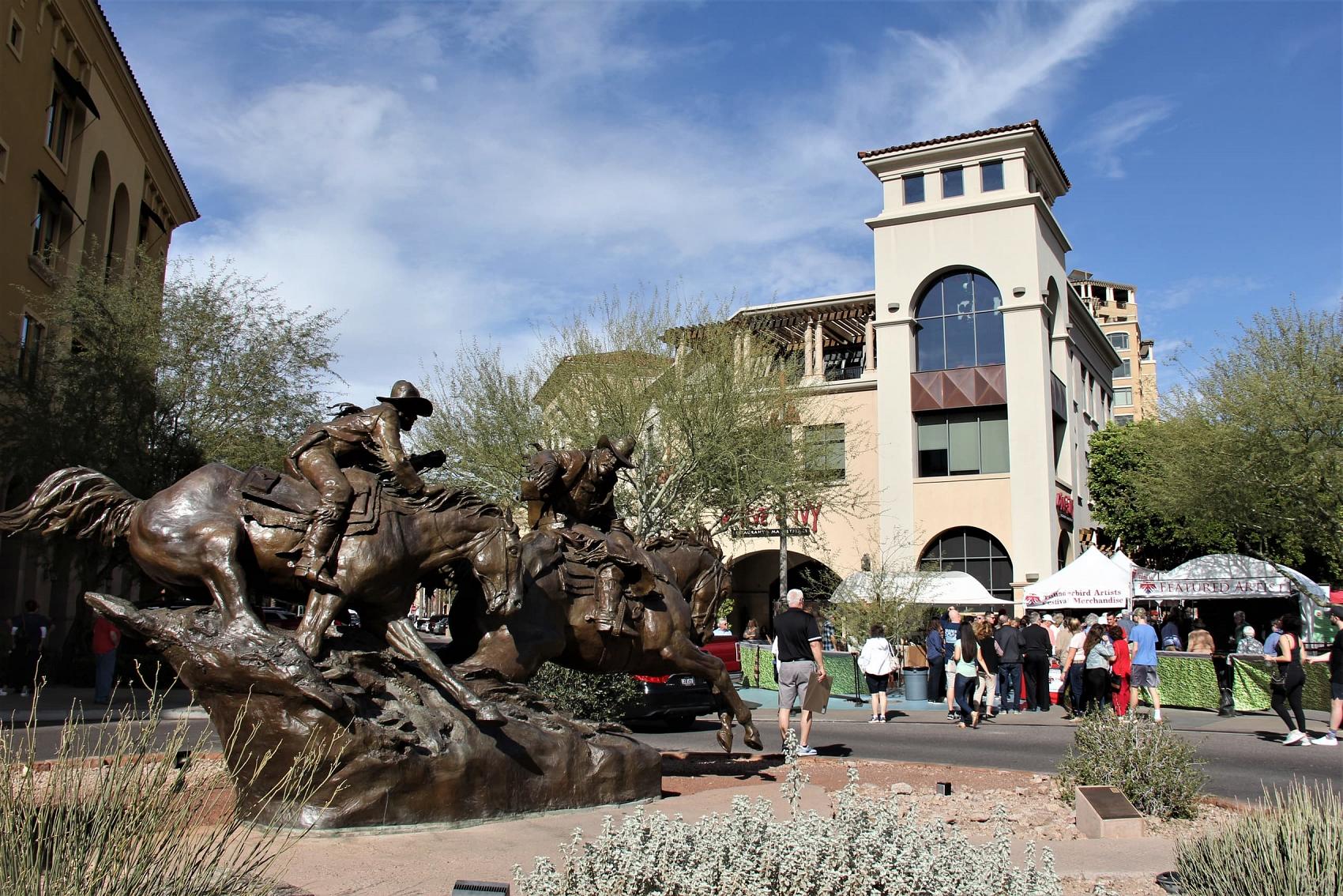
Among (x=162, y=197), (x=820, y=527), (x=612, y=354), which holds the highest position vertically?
(x=162, y=197)

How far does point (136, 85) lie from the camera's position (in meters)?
31.8

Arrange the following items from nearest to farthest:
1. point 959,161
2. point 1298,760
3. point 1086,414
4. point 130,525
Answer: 1. point 130,525
2. point 1298,760
3. point 959,161
4. point 1086,414

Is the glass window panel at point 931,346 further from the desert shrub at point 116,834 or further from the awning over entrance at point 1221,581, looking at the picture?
the desert shrub at point 116,834

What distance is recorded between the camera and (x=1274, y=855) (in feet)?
14.7

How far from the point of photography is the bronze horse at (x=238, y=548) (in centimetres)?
636

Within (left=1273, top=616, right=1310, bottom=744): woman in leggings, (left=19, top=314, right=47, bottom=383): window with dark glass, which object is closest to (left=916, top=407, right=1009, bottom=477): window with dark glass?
(left=1273, top=616, right=1310, bottom=744): woman in leggings

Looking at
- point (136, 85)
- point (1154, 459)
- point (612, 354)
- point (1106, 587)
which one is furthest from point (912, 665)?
point (136, 85)

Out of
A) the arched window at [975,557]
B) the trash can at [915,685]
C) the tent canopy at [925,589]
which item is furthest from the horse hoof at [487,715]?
the arched window at [975,557]

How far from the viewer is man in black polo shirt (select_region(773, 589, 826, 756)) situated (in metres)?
11.3

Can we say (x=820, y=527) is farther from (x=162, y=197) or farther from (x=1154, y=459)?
(x=162, y=197)

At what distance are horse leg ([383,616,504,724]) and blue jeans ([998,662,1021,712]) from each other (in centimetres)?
1425

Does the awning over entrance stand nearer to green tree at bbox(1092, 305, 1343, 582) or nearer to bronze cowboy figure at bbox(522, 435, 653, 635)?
green tree at bbox(1092, 305, 1343, 582)

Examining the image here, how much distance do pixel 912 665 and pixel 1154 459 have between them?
46.5 ft

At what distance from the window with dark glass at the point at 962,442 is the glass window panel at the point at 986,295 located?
3.66m
